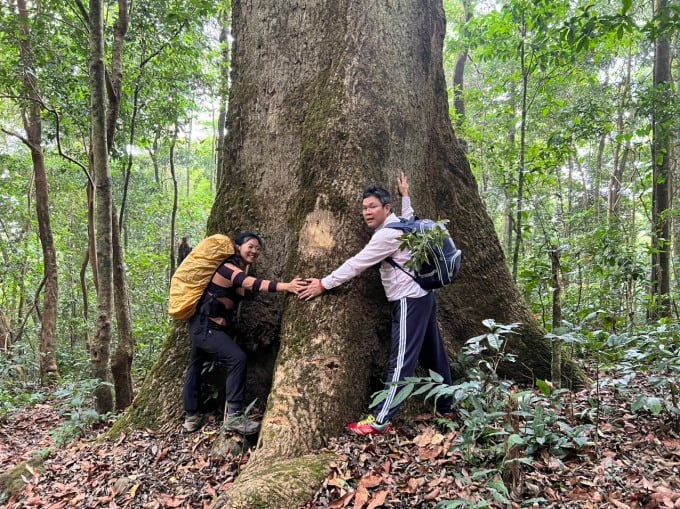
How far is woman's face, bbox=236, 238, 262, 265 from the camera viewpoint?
4.20 meters

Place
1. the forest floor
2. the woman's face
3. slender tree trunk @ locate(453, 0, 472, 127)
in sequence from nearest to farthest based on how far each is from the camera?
1. the forest floor
2. the woman's face
3. slender tree trunk @ locate(453, 0, 472, 127)

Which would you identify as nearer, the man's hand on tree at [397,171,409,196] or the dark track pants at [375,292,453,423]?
the dark track pants at [375,292,453,423]

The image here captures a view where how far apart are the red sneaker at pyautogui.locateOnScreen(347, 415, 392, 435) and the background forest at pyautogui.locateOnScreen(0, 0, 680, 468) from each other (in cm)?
152

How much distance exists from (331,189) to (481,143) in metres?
7.29

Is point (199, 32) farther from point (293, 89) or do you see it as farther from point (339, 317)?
point (339, 317)

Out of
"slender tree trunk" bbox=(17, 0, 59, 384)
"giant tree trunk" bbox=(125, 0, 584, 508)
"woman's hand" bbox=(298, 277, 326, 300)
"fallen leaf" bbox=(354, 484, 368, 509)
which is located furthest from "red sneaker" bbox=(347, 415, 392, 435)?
"slender tree trunk" bbox=(17, 0, 59, 384)

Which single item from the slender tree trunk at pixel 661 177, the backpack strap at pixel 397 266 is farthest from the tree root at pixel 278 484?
the slender tree trunk at pixel 661 177

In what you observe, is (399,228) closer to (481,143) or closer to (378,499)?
(378,499)

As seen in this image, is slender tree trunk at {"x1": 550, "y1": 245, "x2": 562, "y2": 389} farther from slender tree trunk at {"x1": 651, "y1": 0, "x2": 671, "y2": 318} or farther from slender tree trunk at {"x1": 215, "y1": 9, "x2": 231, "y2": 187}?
slender tree trunk at {"x1": 215, "y1": 9, "x2": 231, "y2": 187}

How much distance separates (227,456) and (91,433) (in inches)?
114

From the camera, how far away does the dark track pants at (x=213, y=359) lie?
162 inches

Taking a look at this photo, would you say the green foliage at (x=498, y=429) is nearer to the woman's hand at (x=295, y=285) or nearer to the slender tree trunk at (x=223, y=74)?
the woman's hand at (x=295, y=285)

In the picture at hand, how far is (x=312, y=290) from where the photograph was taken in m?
3.85

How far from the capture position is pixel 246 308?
4.47 m
